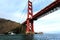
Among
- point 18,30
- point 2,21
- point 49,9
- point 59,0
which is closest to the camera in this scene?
point 59,0

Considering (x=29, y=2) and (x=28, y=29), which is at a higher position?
(x=29, y=2)

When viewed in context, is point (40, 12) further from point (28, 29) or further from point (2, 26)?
point (2, 26)

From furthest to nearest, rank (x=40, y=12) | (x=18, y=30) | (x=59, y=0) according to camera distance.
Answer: (x=18, y=30), (x=40, y=12), (x=59, y=0)

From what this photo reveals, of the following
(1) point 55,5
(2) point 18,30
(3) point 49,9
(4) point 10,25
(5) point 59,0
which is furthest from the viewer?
(4) point 10,25

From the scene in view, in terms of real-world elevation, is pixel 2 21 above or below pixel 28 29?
above

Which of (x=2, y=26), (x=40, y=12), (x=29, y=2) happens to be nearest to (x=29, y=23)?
(x=29, y=2)

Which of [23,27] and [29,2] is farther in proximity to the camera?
[23,27]

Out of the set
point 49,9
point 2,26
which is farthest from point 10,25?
point 49,9

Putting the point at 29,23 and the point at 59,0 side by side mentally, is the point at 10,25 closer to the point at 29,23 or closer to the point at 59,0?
the point at 29,23

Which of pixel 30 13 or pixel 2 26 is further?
pixel 2 26

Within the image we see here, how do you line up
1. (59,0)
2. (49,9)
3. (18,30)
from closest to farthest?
(59,0) → (49,9) → (18,30)
